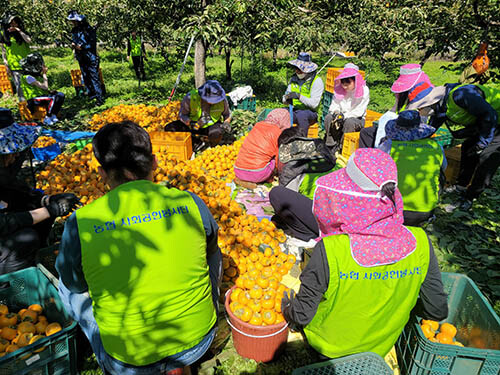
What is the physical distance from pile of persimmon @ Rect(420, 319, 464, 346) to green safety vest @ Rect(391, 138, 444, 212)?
59.5 inches

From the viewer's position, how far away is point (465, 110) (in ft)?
16.5

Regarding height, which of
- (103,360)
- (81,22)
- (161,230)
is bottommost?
(103,360)

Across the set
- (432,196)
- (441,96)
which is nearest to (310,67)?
(441,96)

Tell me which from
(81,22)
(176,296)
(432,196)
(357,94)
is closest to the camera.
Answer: (176,296)

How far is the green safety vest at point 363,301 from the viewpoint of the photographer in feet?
7.38

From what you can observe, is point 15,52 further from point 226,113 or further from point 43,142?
point 226,113

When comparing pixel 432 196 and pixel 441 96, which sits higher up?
pixel 441 96

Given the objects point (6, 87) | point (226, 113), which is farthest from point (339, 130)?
point (6, 87)

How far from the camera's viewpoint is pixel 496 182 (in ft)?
21.7

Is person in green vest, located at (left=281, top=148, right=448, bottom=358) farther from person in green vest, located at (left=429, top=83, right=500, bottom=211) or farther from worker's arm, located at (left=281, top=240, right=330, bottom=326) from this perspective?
person in green vest, located at (left=429, top=83, right=500, bottom=211)

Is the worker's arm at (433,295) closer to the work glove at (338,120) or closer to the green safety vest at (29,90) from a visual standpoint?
the work glove at (338,120)

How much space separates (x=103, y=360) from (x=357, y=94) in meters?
6.75

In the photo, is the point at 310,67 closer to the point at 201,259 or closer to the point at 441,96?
the point at 441,96

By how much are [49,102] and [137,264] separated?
888 centimetres
